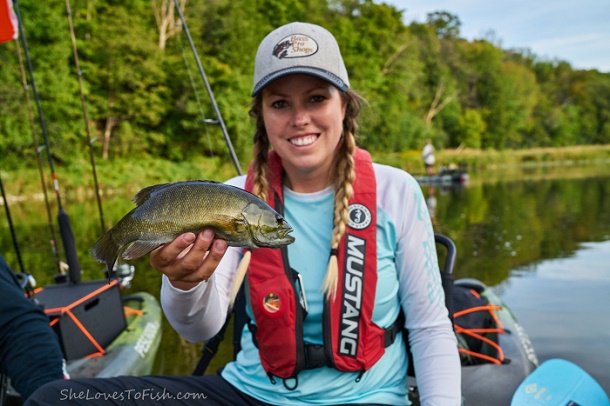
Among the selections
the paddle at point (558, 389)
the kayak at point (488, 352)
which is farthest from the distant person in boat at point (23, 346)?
the paddle at point (558, 389)

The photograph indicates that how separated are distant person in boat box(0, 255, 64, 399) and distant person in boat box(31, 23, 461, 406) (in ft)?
1.11

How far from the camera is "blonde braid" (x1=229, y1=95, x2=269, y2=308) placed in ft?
6.77

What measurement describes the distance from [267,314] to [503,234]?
29.7 ft

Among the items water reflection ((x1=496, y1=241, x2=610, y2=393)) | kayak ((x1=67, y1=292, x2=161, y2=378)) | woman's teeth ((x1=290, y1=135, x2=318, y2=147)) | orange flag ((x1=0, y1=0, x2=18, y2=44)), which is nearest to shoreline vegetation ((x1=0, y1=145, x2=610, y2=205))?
water reflection ((x1=496, y1=241, x2=610, y2=393))

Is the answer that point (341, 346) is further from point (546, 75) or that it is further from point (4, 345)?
point (546, 75)

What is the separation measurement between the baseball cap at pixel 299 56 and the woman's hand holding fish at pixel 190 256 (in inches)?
30.6

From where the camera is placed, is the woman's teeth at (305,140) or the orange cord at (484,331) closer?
the woman's teeth at (305,140)

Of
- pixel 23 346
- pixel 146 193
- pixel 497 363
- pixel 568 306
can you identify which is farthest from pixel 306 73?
pixel 568 306

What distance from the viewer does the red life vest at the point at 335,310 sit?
6.22ft

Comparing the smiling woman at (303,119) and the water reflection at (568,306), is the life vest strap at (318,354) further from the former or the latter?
the water reflection at (568,306)

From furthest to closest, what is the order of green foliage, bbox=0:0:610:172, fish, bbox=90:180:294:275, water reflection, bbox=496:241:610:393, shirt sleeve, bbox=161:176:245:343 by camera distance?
green foliage, bbox=0:0:610:172 < water reflection, bbox=496:241:610:393 < shirt sleeve, bbox=161:176:245:343 < fish, bbox=90:180:294:275

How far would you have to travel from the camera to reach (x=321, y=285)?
2016 mm

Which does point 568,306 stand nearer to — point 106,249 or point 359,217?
point 359,217

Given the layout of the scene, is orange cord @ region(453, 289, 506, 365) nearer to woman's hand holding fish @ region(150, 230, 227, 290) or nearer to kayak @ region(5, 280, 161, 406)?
woman's hand holding fish @ region(150, 230, 227, 290)
